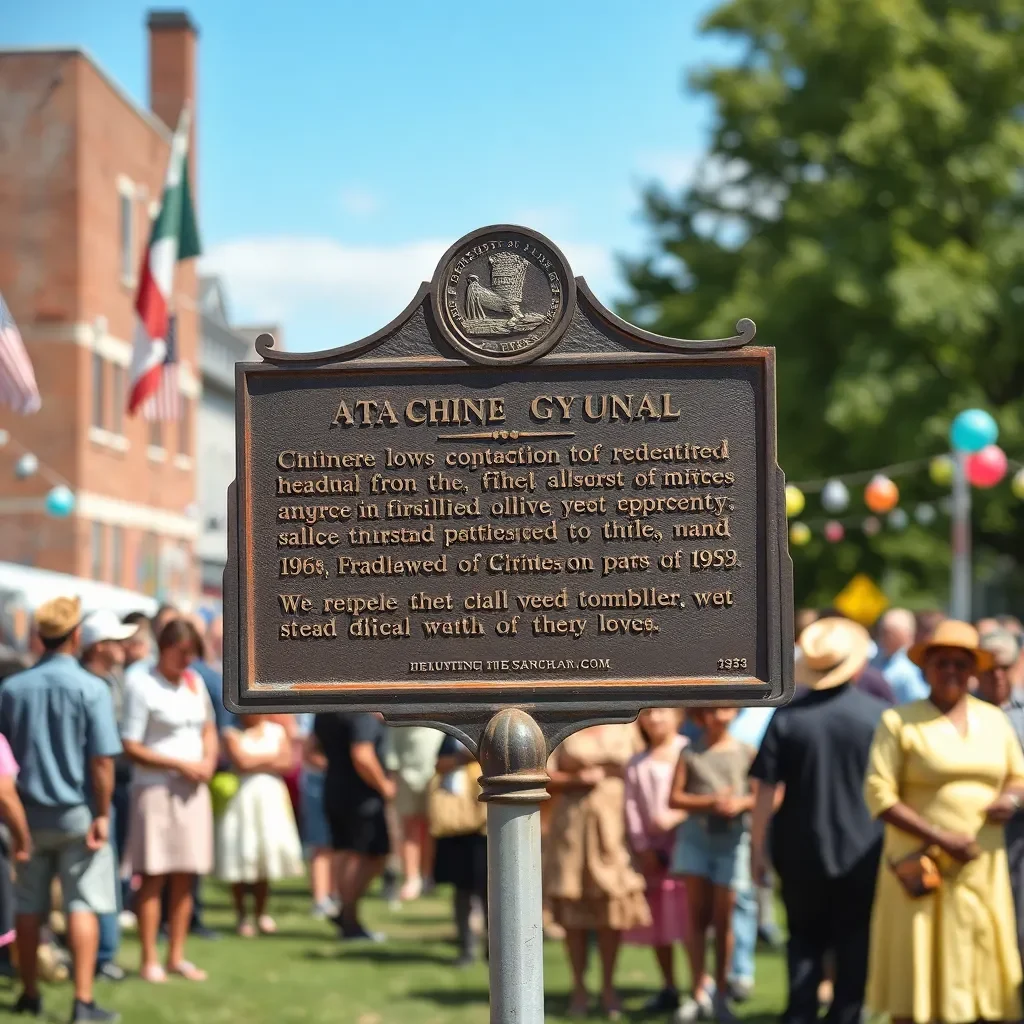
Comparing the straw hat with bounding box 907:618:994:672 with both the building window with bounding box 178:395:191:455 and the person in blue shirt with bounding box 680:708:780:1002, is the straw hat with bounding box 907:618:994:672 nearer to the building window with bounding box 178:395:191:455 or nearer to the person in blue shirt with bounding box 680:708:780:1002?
the person in blue shirt with bounding box 680:708:780:1002

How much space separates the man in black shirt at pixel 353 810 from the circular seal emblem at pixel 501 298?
21.8 ft

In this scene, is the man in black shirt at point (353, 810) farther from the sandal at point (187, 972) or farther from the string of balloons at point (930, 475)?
the string of balloons at point (930, 475)

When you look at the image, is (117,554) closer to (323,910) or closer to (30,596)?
(30,596)

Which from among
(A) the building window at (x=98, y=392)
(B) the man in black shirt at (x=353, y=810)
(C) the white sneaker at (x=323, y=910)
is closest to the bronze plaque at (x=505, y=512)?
(B) the man in black shirt at (x=353, y=810)

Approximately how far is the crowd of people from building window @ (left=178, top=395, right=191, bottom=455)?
1084 inches

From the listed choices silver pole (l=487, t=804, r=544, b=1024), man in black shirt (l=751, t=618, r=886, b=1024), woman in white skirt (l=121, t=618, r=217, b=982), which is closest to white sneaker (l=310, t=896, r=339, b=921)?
woman in white skirt (l=121, t=618, r=217, b=982)

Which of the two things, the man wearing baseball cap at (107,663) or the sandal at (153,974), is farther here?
the sandal at (153,974)

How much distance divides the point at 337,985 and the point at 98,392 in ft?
78.2

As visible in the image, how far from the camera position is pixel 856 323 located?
27.8 metres

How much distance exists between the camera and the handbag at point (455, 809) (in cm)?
1070

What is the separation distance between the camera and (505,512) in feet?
17.1

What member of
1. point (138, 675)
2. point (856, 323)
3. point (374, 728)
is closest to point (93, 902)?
point (138, 675)

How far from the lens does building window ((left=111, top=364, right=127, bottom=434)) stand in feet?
109

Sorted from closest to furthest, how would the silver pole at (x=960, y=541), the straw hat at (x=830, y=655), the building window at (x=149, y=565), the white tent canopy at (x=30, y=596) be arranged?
the straw hat at (x=830, y=655), the white tent canopy at (x=30, y=596), the silver pole at (x=960, y=541), the building window at (x=149, y=565)
